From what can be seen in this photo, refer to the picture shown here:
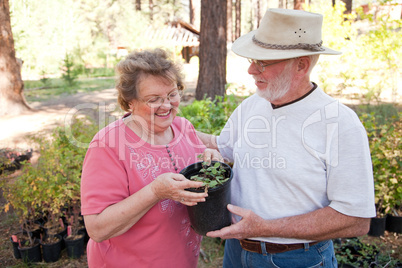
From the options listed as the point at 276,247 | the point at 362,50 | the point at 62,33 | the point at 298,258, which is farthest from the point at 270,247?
the point at 62,33

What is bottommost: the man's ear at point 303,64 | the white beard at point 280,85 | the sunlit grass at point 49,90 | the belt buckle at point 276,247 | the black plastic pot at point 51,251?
the black plastic pot at point 51,251

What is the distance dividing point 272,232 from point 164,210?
59cm

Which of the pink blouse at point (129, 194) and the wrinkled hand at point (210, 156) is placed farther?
the wrinkled hand at point (210, 156)

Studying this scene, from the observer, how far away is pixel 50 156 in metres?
3.39

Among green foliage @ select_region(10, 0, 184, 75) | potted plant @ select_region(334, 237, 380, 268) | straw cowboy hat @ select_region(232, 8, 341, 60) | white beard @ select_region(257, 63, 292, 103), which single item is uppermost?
green foliage @ select_region(10, 0, 184, 75)

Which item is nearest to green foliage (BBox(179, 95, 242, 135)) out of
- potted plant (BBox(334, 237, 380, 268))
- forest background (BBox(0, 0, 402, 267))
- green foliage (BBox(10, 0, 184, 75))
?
forest background (BBox(0, 0, 402, 267))

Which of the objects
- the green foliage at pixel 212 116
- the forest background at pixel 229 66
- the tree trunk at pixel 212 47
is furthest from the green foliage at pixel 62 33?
the green foliage at pixel 212 116

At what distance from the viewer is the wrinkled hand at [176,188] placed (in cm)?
144

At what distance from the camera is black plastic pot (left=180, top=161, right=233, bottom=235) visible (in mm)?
1524

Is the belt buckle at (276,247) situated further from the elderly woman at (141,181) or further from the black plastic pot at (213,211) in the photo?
the elderly woman at (141,181)

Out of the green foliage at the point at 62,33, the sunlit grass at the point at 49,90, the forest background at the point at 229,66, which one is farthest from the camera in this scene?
the green foliage at the point at 62,33

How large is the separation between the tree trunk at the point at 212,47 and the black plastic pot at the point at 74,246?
178 inches

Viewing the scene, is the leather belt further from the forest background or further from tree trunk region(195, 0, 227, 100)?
tree trunk region(195, 0, 227, 100)

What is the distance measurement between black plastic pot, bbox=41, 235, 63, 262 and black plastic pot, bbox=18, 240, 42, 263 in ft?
0.24
